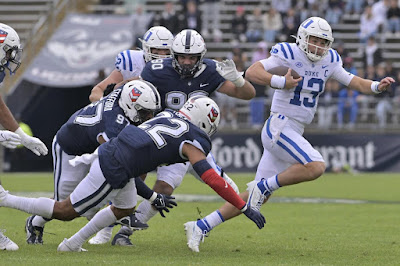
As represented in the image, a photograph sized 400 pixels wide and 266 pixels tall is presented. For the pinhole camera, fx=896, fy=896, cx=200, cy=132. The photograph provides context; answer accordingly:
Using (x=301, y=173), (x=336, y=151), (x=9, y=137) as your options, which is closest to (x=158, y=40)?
(x=301, y=173)

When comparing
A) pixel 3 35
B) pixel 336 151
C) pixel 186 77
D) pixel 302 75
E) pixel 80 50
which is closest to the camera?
pixel 3 35

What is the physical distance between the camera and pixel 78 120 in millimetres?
7254

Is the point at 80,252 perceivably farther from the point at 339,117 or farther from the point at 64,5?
the point at 64,5

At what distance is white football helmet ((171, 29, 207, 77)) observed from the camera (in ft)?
24.5

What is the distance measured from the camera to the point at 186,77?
25.2ft

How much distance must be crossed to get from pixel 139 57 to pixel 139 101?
1742 millimetres

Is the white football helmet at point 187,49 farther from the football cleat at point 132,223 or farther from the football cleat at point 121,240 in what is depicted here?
the football cleat at point 121,240

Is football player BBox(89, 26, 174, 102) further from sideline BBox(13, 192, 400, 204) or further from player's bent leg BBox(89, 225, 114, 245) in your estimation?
sideline BBox(13, 192, 400, 204)

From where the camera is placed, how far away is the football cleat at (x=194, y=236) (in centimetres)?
723

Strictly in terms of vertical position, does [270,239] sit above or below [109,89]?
below

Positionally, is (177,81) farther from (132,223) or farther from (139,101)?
(132,223)

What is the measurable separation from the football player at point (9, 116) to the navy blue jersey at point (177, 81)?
1.12m

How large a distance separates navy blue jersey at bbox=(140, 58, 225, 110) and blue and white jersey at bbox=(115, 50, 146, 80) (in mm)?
696

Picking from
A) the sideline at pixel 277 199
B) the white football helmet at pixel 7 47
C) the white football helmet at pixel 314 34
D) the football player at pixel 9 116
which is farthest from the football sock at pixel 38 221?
the sideline at pixel 277 199
